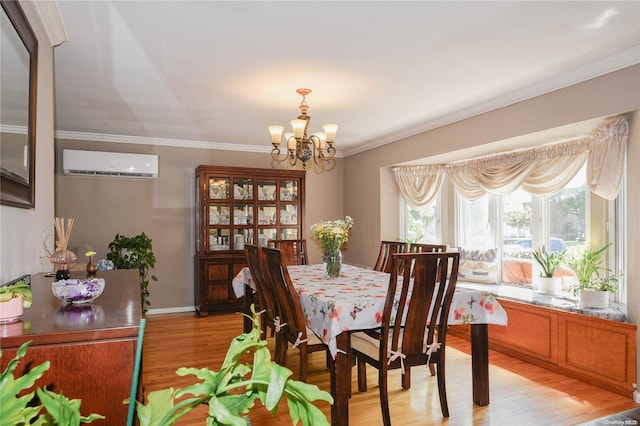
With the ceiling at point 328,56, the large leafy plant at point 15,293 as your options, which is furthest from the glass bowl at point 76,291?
the ceiling at point 328,56

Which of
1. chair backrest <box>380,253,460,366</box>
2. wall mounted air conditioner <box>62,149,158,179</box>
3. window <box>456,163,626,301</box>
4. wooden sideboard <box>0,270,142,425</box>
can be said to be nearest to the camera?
wooden sideboard <box>0,270,142,425</box>

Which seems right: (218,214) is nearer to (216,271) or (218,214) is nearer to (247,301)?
(216,271)

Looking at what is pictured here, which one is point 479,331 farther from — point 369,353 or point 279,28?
point 279,28

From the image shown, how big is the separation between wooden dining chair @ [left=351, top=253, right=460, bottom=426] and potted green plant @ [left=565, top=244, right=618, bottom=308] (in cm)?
151

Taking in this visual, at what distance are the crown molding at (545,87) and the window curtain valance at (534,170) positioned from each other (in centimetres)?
42

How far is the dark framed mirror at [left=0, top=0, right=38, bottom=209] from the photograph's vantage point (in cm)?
149

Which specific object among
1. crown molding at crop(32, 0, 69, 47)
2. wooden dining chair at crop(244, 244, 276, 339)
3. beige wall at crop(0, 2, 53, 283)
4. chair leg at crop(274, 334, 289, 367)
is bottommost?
chair leg at crop(274, 334, 289, 367)

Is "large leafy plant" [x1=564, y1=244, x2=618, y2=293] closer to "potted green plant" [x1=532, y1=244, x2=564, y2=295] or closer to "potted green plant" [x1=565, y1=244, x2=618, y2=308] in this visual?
"potted green plant" [x1=565, y1=244, x2=618, y2=308]

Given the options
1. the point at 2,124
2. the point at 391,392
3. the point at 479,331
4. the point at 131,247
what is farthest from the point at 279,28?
the point at 131,247

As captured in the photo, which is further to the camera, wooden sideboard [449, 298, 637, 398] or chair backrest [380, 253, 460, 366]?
wooden sideboard [449, 298, 637, 398]

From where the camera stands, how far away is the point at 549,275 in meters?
4.01

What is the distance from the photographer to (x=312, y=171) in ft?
22.0

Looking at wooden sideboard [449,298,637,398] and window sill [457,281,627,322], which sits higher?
window sill [457,281,627,322]

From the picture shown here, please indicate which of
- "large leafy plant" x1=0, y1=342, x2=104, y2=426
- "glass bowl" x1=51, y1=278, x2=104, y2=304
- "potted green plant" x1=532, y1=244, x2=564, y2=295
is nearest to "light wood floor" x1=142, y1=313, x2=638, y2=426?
"potted green plant" x1=532, y1=244, x2=564, y2=295
